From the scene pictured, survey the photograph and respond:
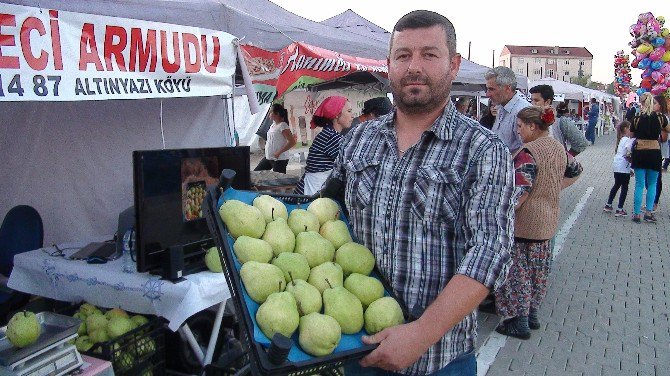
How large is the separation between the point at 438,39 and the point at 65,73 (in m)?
2.32

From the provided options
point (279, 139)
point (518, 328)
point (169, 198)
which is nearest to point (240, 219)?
point (169, 198)

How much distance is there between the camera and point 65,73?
297 cm

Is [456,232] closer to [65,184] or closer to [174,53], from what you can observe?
[174,53]

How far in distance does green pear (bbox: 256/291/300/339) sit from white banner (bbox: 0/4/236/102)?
81.2 inches

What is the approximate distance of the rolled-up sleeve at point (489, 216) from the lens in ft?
4.67

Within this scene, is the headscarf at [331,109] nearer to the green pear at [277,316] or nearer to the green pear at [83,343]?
the green pear at [83,343]

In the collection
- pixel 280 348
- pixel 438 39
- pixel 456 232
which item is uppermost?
pixel 438 39

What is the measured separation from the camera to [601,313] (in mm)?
4930

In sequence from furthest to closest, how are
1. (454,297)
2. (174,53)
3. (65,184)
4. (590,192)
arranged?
(590,192) < (65,184) < (174,53) < (454,297)

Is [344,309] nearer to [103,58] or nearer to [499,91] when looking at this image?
[103,58]

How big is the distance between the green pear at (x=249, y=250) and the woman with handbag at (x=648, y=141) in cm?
807

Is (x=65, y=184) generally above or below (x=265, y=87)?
below

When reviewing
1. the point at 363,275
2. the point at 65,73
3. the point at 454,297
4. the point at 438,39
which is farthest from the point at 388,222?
the point at 65,73

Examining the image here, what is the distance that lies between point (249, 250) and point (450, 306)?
58cm
